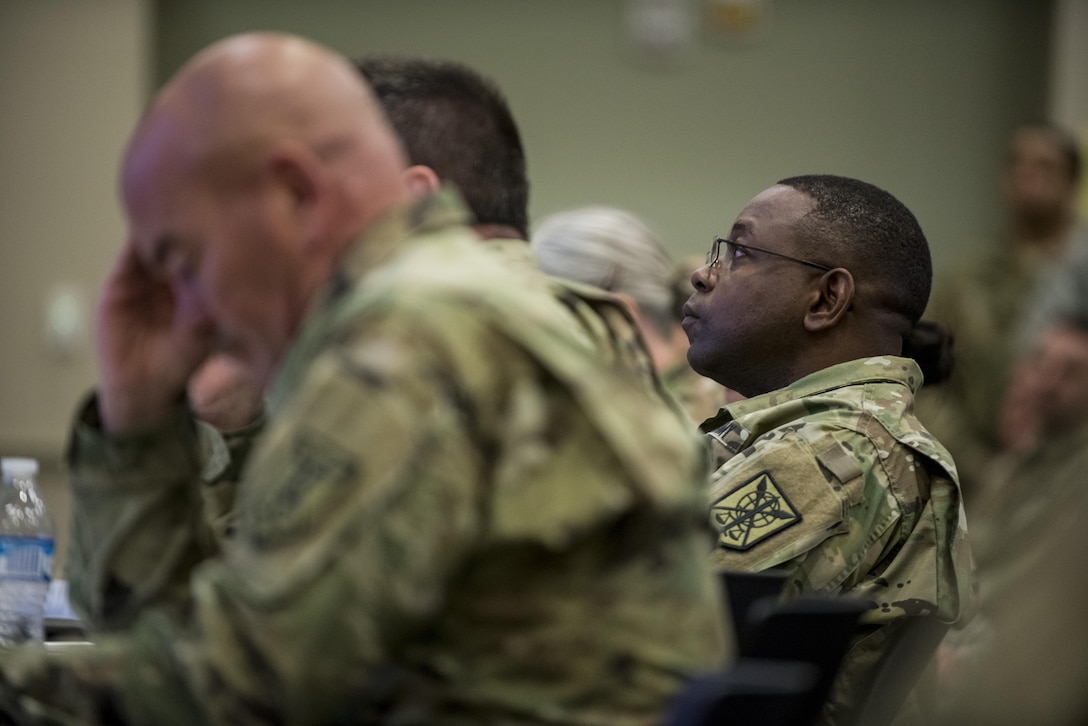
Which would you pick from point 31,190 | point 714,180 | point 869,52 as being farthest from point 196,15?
point 869,52

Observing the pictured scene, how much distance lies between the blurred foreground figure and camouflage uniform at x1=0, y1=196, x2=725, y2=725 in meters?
0.83

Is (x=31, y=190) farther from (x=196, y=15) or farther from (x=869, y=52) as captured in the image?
(x=869, y=52)

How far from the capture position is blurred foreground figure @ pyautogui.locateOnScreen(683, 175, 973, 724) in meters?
2.03

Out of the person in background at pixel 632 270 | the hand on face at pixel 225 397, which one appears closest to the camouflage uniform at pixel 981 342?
the person in background at pixel 632 270

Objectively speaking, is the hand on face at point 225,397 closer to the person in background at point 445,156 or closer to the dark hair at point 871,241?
the person in background at point 445,156

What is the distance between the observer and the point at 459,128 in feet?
6.87

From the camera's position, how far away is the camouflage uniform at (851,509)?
6.59 feet

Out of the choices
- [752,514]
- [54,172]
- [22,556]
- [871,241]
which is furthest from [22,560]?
[54,172]

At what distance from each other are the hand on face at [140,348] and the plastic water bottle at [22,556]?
565 millimetres

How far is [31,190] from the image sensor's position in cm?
584

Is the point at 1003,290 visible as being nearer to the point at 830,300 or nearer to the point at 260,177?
the point at 830,300

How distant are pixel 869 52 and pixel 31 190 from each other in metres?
3.67

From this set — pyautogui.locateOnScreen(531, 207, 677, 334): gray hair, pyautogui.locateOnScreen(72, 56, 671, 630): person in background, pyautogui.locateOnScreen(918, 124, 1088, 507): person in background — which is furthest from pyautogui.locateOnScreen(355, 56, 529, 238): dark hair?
pyautogui.locateOnScreen(918, 124, 1088, 507): person in background

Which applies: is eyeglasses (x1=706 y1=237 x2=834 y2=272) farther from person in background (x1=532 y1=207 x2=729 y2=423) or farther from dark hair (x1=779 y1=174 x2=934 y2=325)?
person in background (x1=532 y1=207 x2=729 y2=423)
